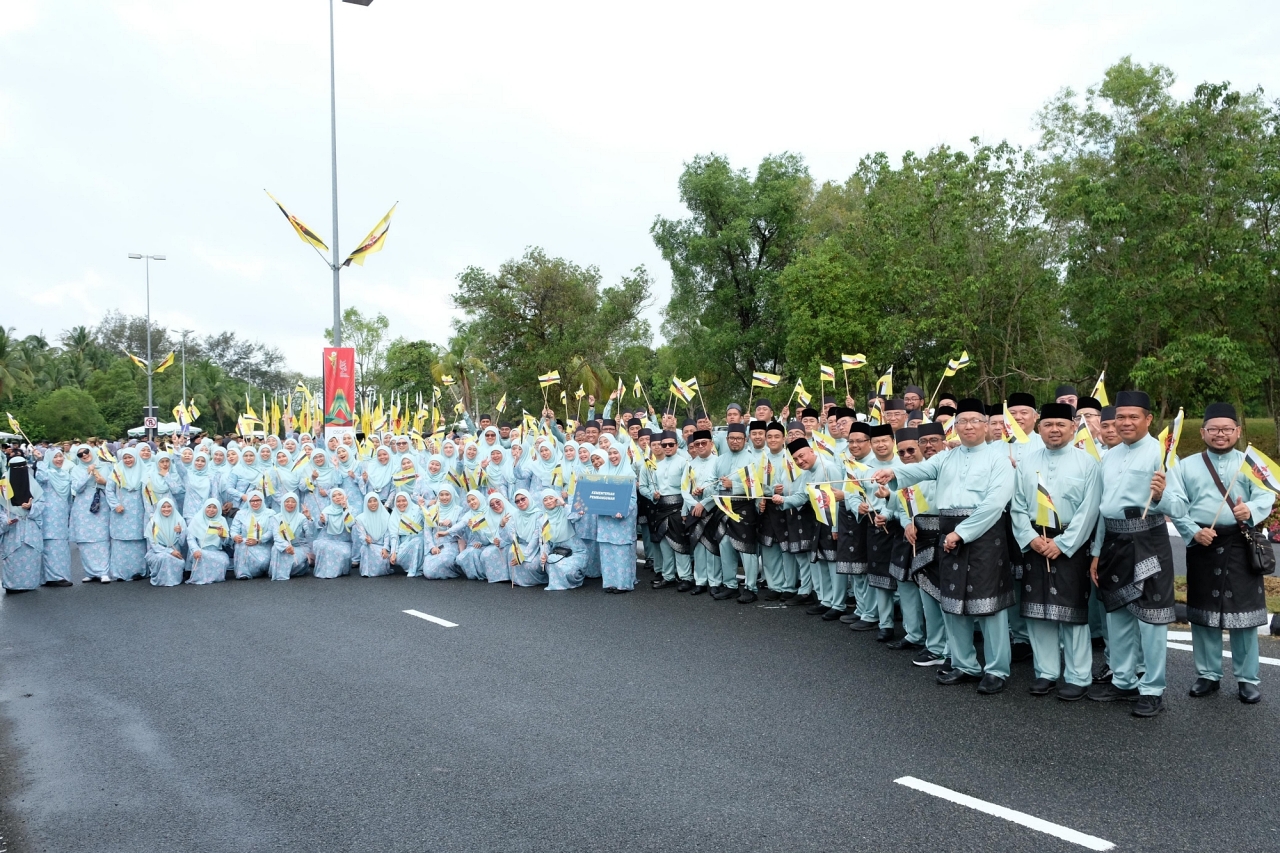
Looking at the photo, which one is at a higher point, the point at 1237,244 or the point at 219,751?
the point at 1237,244

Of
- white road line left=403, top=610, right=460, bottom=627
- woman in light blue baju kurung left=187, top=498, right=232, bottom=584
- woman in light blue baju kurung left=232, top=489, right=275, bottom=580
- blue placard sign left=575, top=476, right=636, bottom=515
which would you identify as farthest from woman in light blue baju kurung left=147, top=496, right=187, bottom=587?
blue placard sign left=575, top=476, right=636, bottom=515

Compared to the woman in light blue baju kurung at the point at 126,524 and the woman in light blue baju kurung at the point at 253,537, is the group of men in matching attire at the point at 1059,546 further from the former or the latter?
the woman in light blue baju kurung at the point at 126,524

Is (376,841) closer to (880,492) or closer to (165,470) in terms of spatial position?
(880,492)

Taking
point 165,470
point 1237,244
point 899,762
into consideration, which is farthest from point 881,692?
point 1237,244

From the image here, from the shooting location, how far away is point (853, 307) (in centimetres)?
2672

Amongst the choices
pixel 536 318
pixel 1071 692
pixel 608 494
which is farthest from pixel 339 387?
pixel 536 318

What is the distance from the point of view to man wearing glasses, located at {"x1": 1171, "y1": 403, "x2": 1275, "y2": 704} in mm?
5789

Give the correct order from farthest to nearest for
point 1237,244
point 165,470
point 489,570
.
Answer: point 1237,244
point 165,470
point 489,570

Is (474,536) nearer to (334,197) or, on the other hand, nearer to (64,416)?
(334,197)

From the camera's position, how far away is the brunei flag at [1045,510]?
6180mm

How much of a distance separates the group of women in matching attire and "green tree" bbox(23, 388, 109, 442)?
36168mm

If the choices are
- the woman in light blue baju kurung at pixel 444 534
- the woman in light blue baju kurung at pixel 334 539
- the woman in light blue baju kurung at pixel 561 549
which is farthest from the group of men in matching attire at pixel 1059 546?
the woman in light blue baju kurung at pixel 334 539

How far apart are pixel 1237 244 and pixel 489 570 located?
1814cm

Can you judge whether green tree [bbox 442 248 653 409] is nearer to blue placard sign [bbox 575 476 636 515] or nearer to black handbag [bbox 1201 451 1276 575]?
blue placard sign [bbox 575 476 636 515]
